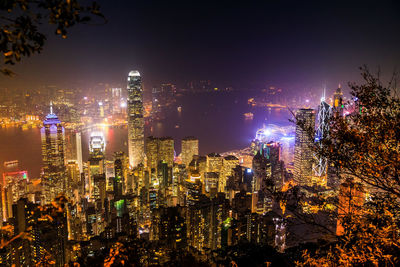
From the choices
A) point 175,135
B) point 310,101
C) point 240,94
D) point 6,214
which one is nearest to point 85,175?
point 6,214

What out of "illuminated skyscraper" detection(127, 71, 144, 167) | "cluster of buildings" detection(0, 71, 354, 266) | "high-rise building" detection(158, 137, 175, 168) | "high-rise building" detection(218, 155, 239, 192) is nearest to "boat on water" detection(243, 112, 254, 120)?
"cluster of buildings" detection(0, 71, 354, 266)

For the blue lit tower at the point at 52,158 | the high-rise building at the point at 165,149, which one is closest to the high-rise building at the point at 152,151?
the high-rise building at the point at 165,149

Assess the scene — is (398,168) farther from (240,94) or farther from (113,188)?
(240,94)

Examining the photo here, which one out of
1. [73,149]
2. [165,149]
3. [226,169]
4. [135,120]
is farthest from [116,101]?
[226,169]

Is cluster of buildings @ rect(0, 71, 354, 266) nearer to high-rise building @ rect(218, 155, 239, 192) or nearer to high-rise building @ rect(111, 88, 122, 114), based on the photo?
high-rise building @ rect(218, 155, 239, 192)

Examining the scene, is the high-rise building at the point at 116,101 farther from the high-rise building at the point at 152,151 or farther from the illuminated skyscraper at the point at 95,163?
the high-rise building at the point at 152,151
